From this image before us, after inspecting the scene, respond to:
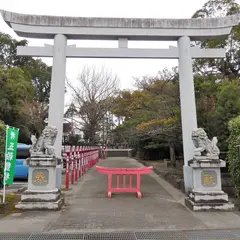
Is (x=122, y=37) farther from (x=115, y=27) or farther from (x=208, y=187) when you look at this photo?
(x=208, y=187)

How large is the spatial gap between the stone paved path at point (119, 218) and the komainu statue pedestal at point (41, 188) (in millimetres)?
306

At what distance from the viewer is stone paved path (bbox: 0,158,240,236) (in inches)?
193

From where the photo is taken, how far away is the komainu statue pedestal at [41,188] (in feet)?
20.5

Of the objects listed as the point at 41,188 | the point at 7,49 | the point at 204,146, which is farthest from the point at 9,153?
the point at 7,49

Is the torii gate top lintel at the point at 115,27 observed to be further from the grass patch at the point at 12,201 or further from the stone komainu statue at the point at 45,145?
the grass patch at the point at 12,201

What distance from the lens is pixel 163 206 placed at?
6.70 meters

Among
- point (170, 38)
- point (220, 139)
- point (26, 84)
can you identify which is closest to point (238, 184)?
point (220, 139)

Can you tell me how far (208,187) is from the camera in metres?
6.44

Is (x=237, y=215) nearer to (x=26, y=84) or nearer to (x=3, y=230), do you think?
(x=3, y=230)

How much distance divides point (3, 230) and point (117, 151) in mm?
32315

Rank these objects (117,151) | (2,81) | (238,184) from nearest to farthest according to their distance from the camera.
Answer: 1. (238,184)
2. (2,81)
3. (117,151)

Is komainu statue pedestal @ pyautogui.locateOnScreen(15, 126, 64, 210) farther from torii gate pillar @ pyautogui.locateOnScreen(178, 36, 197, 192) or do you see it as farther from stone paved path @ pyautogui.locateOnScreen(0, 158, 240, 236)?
torii gate pillar @ pyautogui.locateOnScreen(178, 36, 197, 192)

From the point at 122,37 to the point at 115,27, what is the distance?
0.39 meters

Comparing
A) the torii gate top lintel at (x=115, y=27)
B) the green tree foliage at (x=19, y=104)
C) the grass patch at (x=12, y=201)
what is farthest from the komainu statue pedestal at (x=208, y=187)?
the green tree foliage at (x=19, y=104)
